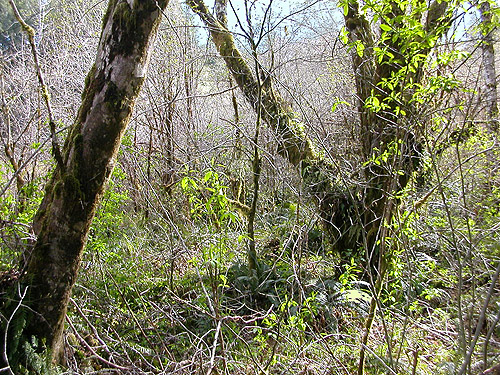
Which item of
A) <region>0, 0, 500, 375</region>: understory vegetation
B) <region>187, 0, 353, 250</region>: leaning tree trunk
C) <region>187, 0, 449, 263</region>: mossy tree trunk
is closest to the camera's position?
<region>0, 0, 500, 375</region>: understory vegetation

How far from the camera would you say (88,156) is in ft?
7.18

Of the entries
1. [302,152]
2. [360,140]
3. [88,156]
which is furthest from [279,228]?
[88,156]

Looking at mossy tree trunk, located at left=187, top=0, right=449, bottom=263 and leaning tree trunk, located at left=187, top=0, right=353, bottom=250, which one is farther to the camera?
leaning tree trunk, located at left=187, top=0, right=353, bottom=250

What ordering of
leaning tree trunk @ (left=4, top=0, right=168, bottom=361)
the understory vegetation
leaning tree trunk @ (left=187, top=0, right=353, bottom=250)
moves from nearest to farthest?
leaning tree trunk @ (left=4, top=0, right=168, bottom=361)
the understory vegetation
leaning tree trunk @ (left=187, top=0, right=353, bottom=250)

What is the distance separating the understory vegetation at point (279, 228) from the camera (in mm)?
2312

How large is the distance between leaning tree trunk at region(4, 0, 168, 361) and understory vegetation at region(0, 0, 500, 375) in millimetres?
167

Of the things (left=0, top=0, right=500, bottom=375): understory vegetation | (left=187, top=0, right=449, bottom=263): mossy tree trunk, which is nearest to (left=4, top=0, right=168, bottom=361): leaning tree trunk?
(left=0, top=0, right=500, bottom=375): understory vegetation

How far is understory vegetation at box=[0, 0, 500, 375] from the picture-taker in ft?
7.59

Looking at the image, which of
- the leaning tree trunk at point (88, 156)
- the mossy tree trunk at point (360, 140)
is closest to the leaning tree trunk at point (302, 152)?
the mossy tree trunk at point (360, 140)

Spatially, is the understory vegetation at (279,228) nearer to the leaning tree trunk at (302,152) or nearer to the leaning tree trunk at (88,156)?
the leaning tree trunk at (302,152)

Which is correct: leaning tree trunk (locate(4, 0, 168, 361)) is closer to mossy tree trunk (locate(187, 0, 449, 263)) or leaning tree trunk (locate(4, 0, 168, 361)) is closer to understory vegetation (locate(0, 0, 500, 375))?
understory vegetation (locate(0, 0, 500, 375))

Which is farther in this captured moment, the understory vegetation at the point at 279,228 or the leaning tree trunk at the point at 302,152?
the leaning tree trunk at the point at 302,152

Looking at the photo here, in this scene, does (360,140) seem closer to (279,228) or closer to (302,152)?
(302,152)

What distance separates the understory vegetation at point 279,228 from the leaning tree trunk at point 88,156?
17 cm
